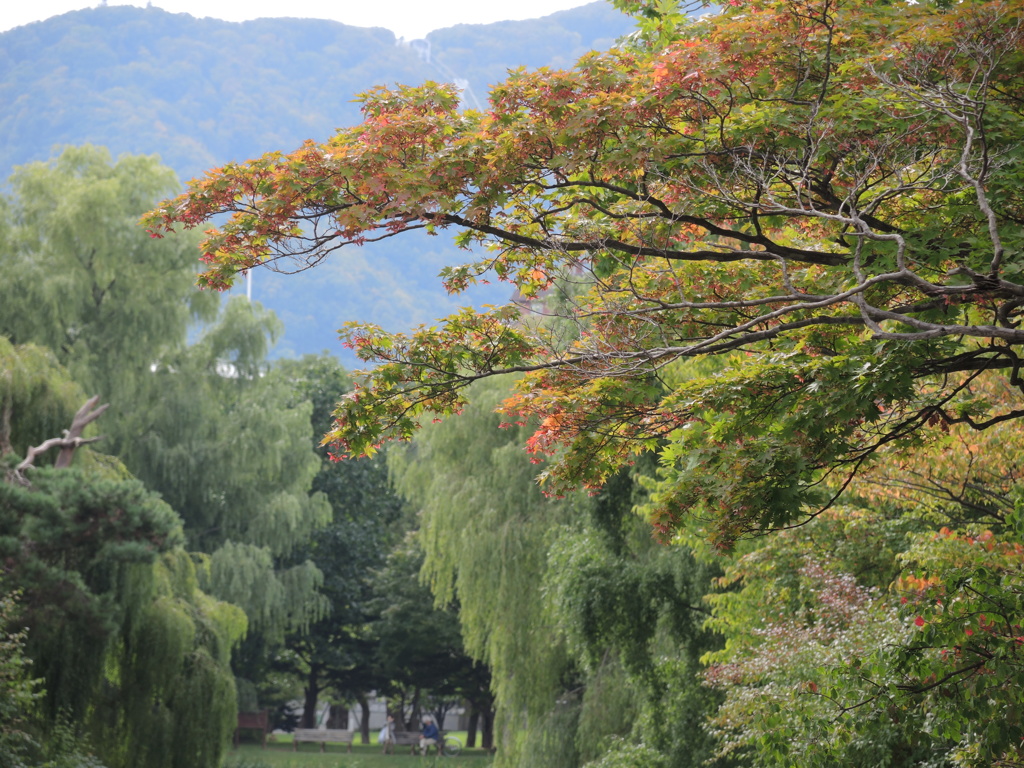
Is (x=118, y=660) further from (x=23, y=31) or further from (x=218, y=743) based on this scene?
(x=23, y=31)

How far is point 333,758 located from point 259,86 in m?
108

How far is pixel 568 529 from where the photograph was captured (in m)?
13.0

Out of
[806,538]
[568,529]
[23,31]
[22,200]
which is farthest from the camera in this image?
[23,31]

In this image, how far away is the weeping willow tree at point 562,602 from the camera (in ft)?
36.8

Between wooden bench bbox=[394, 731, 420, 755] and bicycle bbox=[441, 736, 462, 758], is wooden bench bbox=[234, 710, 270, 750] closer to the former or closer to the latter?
wooden bench bbox=[394, 731, 420, 755]

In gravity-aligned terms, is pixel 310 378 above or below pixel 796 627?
above

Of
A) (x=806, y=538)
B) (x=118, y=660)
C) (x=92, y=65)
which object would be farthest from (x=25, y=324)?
(x=92, y=65)

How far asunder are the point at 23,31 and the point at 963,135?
140m

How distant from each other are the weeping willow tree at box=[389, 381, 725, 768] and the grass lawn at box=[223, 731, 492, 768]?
10.9m

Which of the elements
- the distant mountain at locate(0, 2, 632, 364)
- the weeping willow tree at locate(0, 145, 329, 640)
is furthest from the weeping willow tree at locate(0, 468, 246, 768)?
the distant mountain at locate(0, 2, 632, 364)

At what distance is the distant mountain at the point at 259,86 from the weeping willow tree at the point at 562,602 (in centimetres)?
7458

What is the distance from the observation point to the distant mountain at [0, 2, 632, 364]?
3863 inches

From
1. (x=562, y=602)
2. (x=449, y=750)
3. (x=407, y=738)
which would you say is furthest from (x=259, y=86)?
(x=562, y=602)

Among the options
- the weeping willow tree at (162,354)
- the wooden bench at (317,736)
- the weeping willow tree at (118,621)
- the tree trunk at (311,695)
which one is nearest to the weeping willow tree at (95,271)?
the weeping willow tree at (162,354)
